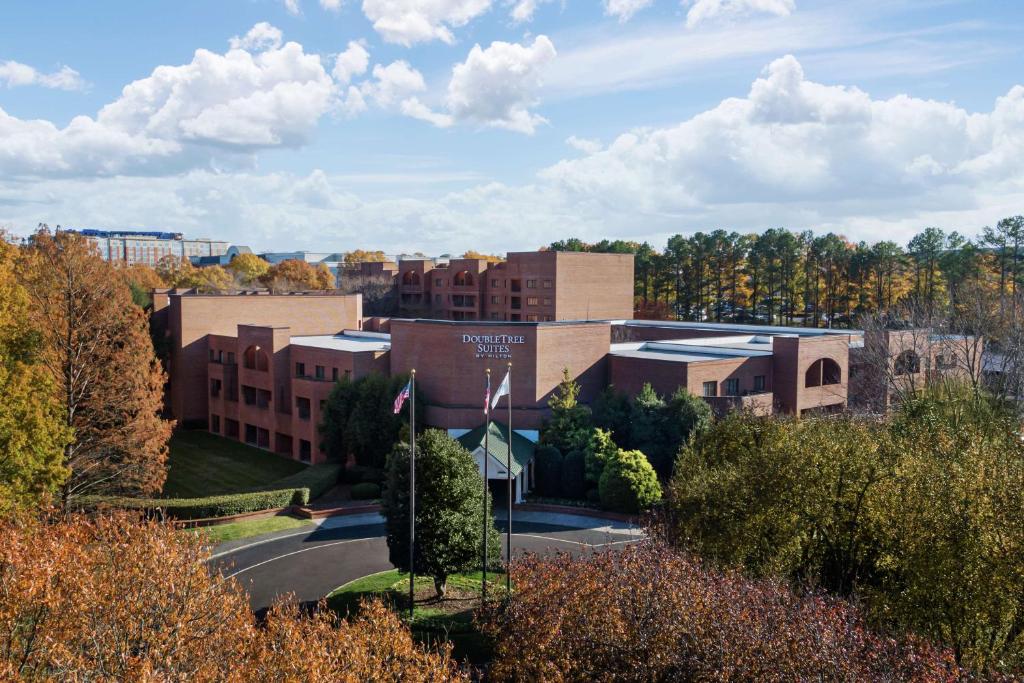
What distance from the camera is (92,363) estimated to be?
3731 centimetres

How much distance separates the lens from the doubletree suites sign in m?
50.2

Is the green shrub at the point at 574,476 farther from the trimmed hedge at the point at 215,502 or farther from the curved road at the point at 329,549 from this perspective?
the trimmed hedge at the point at 215,502

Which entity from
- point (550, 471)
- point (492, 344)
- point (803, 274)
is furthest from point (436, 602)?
point (803, 274)

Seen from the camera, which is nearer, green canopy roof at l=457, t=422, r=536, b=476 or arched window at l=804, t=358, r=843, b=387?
green canopy roof at l=457, t=422, r=536, b=476

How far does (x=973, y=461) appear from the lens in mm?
22281

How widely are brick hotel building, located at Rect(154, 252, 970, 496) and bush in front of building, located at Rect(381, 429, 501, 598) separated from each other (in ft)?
44.1

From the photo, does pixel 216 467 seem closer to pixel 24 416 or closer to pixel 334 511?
pixel 334 511

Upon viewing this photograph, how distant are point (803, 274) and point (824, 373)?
139 ft

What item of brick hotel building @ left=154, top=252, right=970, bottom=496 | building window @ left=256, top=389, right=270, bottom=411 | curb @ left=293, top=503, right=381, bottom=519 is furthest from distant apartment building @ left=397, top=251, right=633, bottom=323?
curb @ left=293, top=503, right=381, bottom=519

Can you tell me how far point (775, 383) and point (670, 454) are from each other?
1302 centimetres

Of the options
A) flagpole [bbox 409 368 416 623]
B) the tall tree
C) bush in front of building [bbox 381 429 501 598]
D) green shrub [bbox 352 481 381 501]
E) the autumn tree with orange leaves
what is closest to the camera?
flagpole [bbox 409 368 416 623]

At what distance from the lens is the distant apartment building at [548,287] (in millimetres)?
93875

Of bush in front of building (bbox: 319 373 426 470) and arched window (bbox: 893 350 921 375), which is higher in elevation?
arched window (bbox: 893 350 921 375)

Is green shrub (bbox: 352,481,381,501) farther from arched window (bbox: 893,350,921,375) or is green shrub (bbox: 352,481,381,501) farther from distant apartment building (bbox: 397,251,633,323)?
distant apartment building (bbox: 397,251,633,323)
